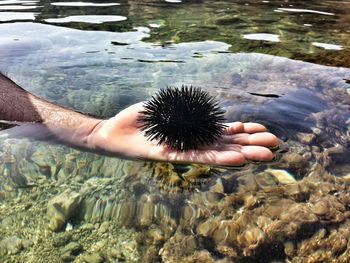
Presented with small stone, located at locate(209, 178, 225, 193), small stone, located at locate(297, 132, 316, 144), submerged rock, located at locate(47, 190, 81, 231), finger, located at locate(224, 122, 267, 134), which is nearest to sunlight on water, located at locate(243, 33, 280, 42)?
small stone, located at locate(297, 132, 316, 144)

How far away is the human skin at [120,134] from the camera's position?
2771 mm

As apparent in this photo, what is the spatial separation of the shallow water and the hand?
3.0 inches

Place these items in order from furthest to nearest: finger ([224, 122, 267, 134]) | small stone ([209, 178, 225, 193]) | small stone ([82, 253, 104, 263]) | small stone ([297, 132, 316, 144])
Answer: small stone ([297, 132, 316, 144]), finger ([224, 122, 267, 134]), small stone ([209, 178, 225, 193]), small stone ([82, 253, 104, 263])

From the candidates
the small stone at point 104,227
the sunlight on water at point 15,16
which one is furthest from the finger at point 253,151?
the sunlight on water at point 15,16

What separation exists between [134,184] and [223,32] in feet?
15.7

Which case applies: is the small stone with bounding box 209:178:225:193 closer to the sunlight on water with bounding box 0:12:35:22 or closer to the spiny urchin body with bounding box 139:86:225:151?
the spiny urchin body with bounding box 139:86:225:151

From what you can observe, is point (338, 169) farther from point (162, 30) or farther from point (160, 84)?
point (162, 30)

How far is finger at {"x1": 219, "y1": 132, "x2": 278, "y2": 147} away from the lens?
2887mm

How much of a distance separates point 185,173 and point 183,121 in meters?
0.35

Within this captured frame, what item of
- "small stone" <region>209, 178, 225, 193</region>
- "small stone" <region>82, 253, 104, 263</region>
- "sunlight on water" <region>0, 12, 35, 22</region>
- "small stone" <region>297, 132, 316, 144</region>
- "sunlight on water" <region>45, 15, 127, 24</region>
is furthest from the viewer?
"sunlight on water" <region>0, 12, 35, 22</region>

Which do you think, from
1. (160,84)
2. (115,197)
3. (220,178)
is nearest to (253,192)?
(220,178)

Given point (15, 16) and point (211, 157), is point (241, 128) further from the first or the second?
point (15, 16)

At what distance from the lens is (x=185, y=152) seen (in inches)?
109

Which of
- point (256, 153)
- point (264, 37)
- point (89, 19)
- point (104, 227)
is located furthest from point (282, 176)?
point (89, 19)
